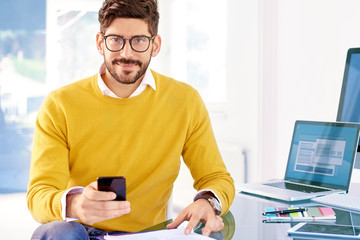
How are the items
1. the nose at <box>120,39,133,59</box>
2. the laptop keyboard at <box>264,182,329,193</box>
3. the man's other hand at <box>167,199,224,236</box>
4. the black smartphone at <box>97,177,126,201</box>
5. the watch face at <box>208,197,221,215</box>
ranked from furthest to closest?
1. the laptop keyboard at <box>264,182,329,193</box>
2. the nose at <box>120,39,133,59</box>
3. the watch face at <box>208,197,221,215</box>
4. the man's other hand at <box>167,199,224,236</box>
5. the black smartphone at <box>97,177,126,201</box>

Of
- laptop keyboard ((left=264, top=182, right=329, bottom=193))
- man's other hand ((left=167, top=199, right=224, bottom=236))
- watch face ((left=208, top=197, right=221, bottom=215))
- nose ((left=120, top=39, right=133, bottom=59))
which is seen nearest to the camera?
man's other hand ((left=167, top=199, right=224, bottom=236))

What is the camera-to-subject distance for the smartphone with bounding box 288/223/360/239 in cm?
117

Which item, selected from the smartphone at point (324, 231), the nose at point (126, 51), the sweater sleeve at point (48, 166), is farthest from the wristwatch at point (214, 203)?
the nose at point (126, 51)

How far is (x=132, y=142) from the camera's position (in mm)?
1642

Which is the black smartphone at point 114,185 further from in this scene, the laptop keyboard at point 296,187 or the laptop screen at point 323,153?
the laptop screen at point 323,153

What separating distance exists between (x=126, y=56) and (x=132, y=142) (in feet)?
0.95

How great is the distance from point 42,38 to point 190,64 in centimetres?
189

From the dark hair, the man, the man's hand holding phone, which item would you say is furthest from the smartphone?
the dark hair

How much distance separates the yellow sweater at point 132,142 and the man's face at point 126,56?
10 centimetres

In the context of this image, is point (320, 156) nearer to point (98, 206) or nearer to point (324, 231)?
point (324, 231)

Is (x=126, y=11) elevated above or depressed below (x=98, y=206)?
above

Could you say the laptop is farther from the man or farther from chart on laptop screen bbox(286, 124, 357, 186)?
the man

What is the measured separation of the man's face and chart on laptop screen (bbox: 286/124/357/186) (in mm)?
694

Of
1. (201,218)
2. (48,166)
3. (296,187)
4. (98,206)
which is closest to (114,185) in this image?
(98,206)
